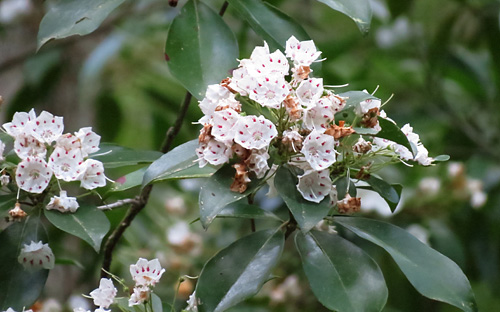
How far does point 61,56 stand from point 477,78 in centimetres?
158

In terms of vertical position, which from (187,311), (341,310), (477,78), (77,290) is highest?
(341,310)

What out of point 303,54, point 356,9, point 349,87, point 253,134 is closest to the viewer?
point 253,134

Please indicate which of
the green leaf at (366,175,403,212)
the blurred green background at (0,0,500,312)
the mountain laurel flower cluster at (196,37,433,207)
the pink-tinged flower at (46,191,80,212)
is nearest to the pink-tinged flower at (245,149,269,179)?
the mountain laurel flower cluster at (196,37,433,207)

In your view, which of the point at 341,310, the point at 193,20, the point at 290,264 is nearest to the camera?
the point at 341,310

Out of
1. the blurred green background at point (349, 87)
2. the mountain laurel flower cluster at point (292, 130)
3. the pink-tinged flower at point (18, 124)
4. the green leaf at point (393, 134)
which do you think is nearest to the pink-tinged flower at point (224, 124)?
the mountain laurel flower cluster at point (292, 130)

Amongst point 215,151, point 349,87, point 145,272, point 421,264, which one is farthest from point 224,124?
point 349,87

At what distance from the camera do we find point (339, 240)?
1.16m

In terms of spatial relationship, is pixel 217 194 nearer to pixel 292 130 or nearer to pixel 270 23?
pixel 292 130

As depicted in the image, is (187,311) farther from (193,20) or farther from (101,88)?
(101,88)

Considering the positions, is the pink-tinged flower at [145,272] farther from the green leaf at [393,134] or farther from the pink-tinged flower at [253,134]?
the green leaf at [393,134]

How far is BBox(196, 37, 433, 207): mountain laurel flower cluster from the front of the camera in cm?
105

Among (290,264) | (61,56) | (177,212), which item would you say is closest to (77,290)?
(177,212)

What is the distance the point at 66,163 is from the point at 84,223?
103 mm

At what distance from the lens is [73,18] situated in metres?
1.31
